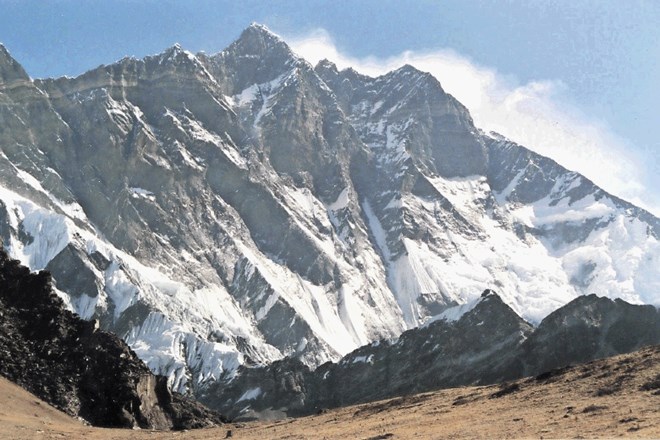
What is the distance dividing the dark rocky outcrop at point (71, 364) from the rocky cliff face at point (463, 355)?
5702cm

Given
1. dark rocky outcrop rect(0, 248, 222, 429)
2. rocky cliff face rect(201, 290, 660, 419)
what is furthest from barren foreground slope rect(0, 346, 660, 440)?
rocky cliff face rect(201, 290, 660, 419)

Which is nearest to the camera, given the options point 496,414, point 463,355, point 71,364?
point 496,414

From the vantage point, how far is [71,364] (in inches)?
3730

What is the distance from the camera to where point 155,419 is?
326ft

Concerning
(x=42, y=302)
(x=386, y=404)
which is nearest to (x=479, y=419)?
(x=386, y=404)

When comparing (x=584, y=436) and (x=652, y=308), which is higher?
(x=652, y=308)

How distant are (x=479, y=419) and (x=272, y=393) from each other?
139912 mm

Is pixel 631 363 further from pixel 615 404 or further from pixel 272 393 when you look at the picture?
pixel 272 393

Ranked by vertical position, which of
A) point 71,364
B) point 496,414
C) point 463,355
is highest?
point 71,364

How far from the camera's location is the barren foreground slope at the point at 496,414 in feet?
154

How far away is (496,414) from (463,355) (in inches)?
4347

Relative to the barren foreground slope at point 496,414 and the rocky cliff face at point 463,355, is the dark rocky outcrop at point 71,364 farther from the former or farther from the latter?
the rocky cliff face at point 463,355

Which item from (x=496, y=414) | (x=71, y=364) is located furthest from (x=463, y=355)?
(x=496, y=414)

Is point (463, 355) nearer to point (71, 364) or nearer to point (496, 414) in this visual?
point (71, 364)
